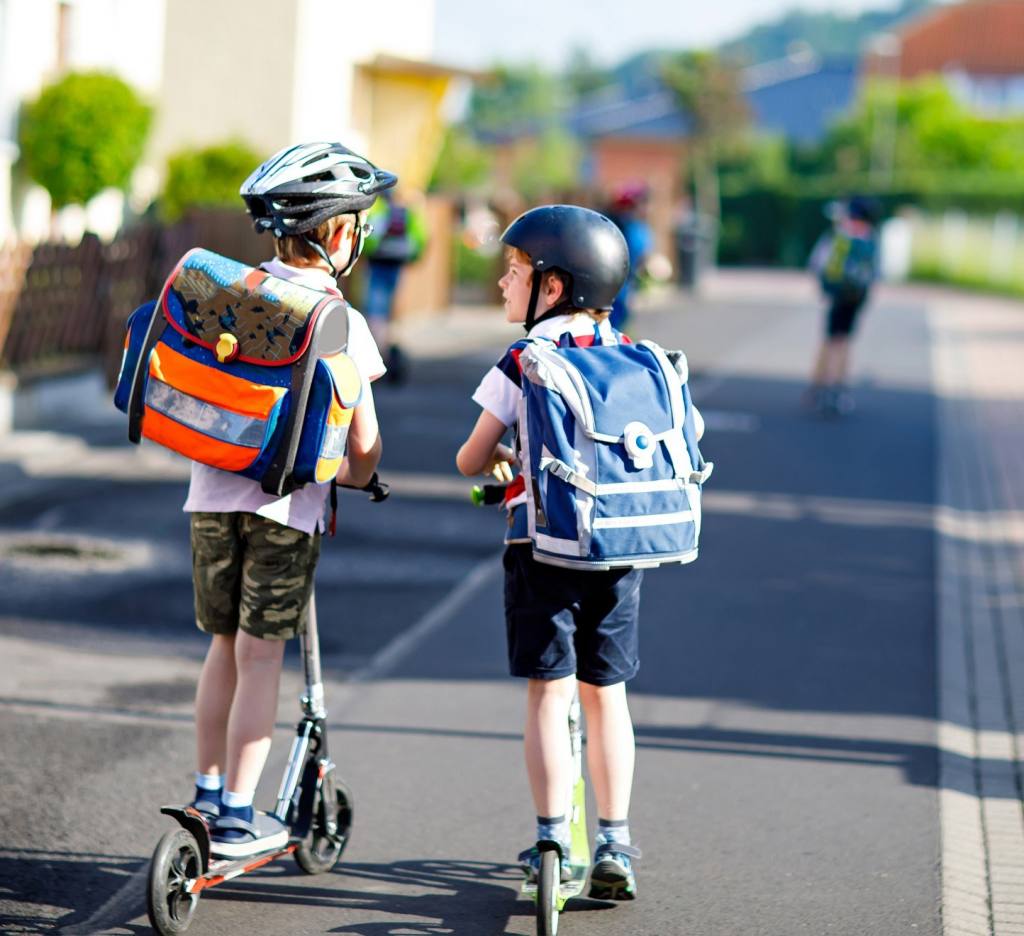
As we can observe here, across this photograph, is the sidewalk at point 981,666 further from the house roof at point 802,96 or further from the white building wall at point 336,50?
the house roof at point 802,96

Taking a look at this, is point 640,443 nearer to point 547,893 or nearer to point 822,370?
point 547,893

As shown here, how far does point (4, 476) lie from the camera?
10703 millimetres

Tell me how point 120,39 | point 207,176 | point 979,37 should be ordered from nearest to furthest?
point 120,39 < point 207,176 < point 979,37

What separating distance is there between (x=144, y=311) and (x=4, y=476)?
707cm

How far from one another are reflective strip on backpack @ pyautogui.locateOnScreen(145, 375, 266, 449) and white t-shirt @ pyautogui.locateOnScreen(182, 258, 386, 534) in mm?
136

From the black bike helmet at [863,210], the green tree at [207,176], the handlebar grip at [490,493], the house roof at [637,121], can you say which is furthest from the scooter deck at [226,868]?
the house roof at [637,121]

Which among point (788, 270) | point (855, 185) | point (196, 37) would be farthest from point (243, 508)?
point (855, 185)

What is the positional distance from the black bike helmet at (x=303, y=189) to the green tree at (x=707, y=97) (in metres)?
70.6

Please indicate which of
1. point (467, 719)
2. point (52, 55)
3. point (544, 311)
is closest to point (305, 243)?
point (544, 311)

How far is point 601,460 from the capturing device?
3871 millimetres

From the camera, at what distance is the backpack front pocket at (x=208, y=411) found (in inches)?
152

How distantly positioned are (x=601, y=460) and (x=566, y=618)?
410 millimetres

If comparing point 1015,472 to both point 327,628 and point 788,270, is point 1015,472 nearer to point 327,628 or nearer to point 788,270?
point 327,628

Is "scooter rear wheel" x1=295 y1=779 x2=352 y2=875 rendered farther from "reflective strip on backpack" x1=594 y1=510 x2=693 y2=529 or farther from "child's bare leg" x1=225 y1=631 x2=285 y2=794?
"reflective strip on backpack" x1=594 y1=510 x2=693 y2=529
